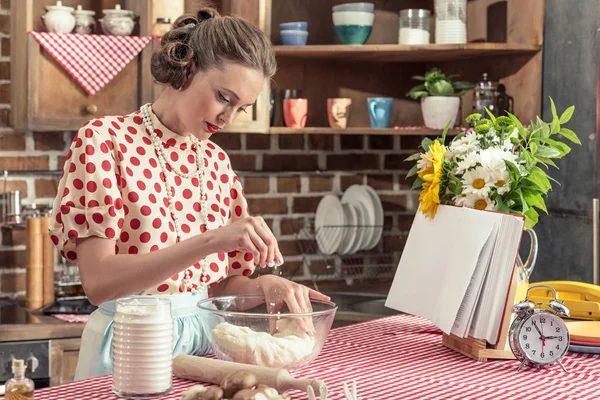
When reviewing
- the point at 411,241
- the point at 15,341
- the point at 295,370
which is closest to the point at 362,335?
the point at 411,241

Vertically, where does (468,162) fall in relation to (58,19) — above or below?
below

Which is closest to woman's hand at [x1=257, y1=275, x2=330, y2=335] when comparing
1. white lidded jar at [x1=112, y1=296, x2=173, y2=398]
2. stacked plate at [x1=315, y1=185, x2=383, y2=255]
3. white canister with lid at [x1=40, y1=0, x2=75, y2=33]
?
white lidded jar at [x1=112, y1=296, x2=173, y2=398]

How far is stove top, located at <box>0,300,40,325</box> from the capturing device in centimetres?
282

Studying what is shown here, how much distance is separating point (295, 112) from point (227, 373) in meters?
1.91

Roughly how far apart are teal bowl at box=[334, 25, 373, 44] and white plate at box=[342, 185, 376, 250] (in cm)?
66

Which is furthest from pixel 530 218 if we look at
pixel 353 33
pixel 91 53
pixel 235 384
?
pixel 91 53

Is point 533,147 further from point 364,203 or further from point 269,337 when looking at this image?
point 364,203

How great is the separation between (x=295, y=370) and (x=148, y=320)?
33 centimetres

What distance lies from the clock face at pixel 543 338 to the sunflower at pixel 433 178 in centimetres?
32

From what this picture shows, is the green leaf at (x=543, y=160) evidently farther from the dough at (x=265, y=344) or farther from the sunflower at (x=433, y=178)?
the dough at (x=265, y=344)

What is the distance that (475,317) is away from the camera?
5.94 ft

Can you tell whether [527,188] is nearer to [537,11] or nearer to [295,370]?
[295,370]

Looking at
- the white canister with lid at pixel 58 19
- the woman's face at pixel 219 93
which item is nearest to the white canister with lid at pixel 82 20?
the white canister with lid at pixel 58 19

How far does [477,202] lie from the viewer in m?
1.85
